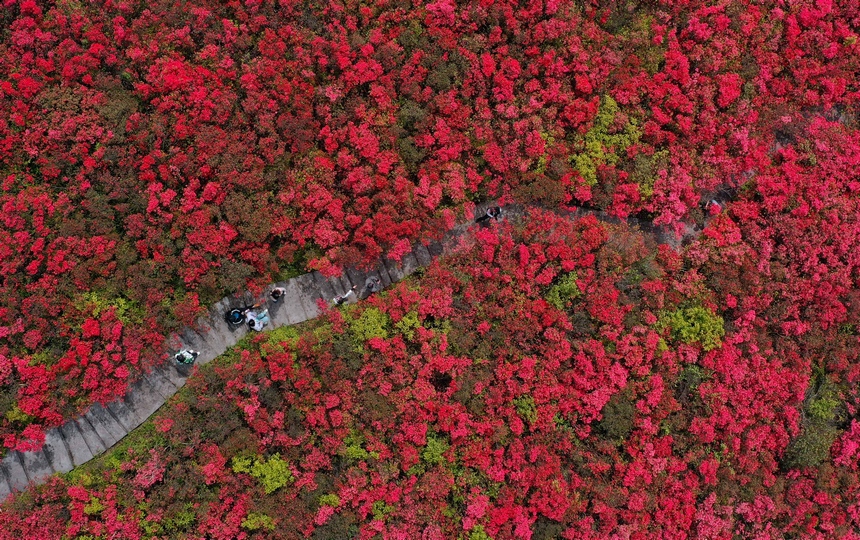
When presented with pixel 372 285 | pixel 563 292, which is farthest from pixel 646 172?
pixel 372 285

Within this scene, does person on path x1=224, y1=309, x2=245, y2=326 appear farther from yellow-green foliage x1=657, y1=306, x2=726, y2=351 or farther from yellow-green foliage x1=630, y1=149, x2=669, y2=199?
yellow-green foliage x1=630, y1=149, x2=669, y2=199

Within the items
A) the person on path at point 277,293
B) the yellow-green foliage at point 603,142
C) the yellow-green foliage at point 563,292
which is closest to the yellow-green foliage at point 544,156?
the yellow-green foliage at point 603,142

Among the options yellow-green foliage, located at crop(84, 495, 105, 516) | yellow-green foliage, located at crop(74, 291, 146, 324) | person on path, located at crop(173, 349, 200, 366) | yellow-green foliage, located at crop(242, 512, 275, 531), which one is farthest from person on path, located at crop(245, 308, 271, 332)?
yellow-green foliage, located at crop(84, 495, 105, 516)

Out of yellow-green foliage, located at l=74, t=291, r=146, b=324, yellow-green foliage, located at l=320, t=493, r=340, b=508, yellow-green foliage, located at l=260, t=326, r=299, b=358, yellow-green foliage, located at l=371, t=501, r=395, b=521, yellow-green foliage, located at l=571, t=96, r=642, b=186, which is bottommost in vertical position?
yellow-green foliage, located at l=371, t=501, r=395, b=521

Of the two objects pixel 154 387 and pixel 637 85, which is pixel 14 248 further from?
pixel 637 85

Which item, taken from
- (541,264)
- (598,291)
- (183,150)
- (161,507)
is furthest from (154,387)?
(598,291)

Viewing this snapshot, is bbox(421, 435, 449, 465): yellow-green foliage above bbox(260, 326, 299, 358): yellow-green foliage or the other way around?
the other way around

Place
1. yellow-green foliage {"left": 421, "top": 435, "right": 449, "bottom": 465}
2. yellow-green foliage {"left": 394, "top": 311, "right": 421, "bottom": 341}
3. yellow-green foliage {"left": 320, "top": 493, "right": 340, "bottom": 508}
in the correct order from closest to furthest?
yellow-green foliage {"left": 320, "top": 493, "right": 340, "bottom": 508}, yellow-green foliage {"left": 421, "top": 435, "right": 449, "bottom": 465}, yellow-green foliage {"left": 394, "top": 311, "right": 421, "bottom": 341}
